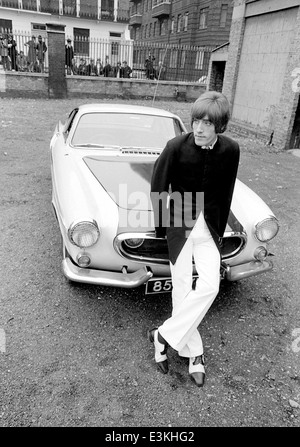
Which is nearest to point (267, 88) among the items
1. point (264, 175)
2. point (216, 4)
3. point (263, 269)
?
point (264, 175)

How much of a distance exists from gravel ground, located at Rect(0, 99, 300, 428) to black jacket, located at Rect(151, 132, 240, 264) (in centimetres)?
84

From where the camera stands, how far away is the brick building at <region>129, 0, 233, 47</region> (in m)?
28.1

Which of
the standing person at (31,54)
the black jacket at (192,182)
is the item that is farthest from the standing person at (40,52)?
the black jacket at (192,182)

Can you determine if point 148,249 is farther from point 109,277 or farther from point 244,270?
point 244,270

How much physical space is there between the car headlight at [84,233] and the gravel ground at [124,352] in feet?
2.24

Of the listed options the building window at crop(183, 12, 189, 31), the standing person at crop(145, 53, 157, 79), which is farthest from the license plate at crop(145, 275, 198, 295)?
the building window at crop(183, 12, 189, 31)

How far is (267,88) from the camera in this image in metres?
10.1

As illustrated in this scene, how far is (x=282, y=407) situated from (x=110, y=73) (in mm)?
17968

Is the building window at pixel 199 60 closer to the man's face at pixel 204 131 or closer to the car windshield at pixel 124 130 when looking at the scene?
the car windshield at pixel 124 130

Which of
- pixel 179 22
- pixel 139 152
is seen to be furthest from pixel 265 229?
pixel 179 22

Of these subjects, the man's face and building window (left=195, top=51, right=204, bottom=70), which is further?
Answer: building window (left=195, top=51, right=204, bottom=70)

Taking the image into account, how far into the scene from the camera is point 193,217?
2387 mm

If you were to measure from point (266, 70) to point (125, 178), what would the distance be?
28.3 ft

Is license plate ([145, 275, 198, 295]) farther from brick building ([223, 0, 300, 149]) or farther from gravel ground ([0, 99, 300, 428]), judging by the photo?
brick building ([223, 0, 300, 149])
